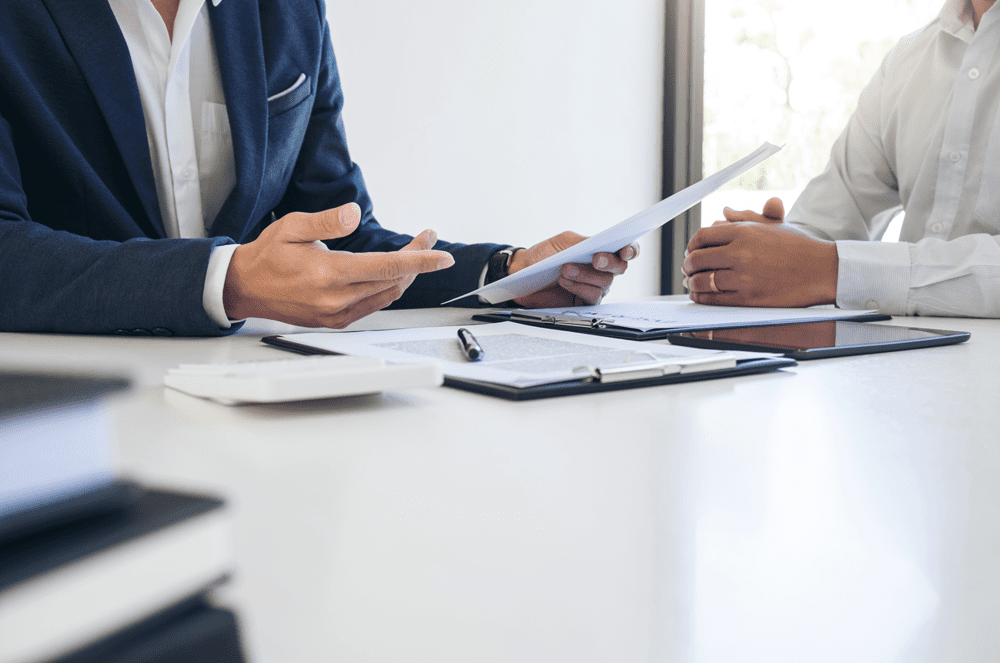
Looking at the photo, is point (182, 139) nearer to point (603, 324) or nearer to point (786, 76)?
point (603, 324)

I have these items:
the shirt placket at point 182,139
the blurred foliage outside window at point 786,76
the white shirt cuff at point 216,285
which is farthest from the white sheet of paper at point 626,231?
the blurred foliage outside window at point 786,76

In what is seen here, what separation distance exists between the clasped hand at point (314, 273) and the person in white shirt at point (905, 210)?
0.56 m

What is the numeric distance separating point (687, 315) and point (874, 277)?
0.37 m

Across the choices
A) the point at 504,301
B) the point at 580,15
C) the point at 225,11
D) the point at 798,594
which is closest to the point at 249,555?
the point at 798,594

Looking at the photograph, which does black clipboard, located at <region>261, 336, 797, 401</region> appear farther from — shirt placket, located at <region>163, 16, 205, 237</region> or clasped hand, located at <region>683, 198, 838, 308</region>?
shirt placket, located at <region>163, 16, 205, 237</region>

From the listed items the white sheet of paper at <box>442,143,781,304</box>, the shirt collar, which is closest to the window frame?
the shirt collar

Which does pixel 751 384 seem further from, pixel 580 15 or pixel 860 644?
→ pixel 580 15

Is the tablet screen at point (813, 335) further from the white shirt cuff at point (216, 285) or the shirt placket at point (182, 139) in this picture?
the shirt placket at point (182, 139)

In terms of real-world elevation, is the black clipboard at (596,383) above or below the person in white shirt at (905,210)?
below

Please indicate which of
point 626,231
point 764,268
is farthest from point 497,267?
point 764,268

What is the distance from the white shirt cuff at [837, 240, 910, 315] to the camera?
3.43 ft

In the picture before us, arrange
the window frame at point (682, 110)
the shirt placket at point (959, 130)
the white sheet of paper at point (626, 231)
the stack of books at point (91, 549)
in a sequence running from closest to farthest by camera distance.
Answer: the stack of books at point (91, 549) < the white sheet of paper at point (626, 231) < the shirt placket at point (959, 130) < the window frame at point (682, 110)

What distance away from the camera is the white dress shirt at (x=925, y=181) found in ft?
3.40

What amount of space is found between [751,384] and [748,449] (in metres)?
0.16
